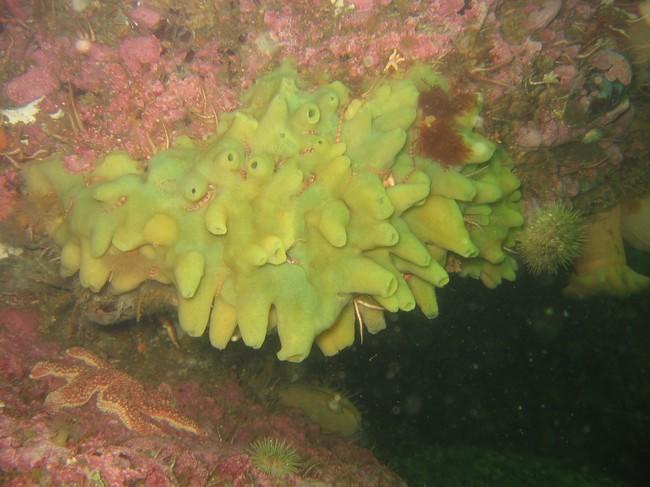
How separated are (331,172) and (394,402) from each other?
6.26 m

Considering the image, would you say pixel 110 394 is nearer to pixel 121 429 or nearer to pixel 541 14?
pixel 121 429

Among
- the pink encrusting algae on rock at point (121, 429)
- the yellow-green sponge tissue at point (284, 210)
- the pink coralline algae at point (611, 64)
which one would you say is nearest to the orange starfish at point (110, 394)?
the pink encrusting algae on rock at point (121, 429)

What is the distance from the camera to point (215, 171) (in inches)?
109

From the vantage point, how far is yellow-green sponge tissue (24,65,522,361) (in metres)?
2.78

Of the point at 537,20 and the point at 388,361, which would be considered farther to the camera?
the point at 388,361

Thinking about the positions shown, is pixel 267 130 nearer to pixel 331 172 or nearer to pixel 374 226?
pixel 331 172

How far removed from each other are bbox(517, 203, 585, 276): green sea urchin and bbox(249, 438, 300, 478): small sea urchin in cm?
292

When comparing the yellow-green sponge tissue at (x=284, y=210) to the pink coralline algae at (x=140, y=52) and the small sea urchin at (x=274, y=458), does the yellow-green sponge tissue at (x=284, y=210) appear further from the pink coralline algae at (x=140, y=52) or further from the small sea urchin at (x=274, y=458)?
the small sea urchin at (x=274, y=458)

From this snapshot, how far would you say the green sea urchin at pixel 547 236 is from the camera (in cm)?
414

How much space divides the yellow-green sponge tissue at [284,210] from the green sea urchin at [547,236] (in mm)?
1230

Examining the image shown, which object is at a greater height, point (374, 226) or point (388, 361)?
point (374, 226)

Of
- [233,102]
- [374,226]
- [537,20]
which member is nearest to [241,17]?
[233,102]

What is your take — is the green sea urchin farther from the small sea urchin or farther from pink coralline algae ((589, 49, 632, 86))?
the small sea urchin

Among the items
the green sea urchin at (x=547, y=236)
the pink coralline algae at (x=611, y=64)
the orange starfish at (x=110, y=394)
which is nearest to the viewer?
the orange starfish at (x=110, y=394)
